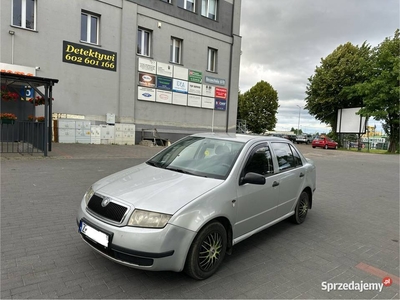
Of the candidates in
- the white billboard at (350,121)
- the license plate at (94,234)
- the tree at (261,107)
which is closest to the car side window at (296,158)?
the license plate at (94,234)

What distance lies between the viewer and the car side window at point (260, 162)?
3654 millimetres

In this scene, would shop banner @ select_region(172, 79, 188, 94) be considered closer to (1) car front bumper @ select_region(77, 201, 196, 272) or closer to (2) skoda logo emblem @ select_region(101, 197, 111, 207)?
(2) skoda logo emblem @ select_region(101, 197, 111, 207)

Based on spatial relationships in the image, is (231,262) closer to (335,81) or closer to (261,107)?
(335,81)

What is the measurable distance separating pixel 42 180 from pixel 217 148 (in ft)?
16.9

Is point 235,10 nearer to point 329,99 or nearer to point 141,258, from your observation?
point 329,99

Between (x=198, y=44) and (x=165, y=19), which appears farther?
(x=198, y=44)

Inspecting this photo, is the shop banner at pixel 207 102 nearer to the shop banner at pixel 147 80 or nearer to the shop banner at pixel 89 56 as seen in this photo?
the shop banner at pixel 147 80

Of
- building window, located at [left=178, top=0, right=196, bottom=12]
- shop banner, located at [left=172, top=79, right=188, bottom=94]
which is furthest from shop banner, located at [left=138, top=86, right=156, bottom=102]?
building window, located at [left=178, top=0, right=196, bottom=12]

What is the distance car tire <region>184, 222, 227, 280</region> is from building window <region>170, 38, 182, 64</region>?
776 inches

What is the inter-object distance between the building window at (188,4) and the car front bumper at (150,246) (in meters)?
21.7

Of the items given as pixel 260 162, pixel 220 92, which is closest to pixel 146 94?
pixel 220 92

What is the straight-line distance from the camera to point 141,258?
8.52 feet

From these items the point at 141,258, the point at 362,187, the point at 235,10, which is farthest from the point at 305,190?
the point at 235,10

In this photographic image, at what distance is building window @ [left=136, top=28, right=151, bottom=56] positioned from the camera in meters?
19.5
